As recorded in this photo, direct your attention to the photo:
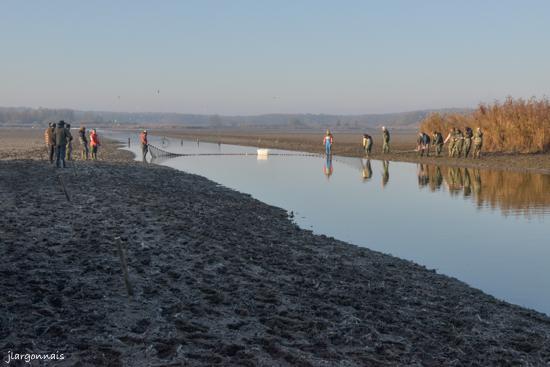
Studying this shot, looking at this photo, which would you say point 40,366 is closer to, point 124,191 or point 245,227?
point 245,227

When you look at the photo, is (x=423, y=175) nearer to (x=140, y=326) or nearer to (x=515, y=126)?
(x=515, y=126)

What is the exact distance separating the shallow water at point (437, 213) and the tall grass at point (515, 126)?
870 centimetres

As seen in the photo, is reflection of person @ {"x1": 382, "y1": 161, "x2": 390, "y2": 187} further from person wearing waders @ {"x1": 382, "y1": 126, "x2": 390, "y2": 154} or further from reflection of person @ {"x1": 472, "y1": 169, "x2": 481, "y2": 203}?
person wearing waders @ {"x1": 382, "y1": 126, "x2": 390, "y2": 154}

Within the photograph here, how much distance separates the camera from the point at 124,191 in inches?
765

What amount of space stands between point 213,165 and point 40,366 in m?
33.6

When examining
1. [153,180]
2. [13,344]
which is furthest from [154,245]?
[153,180]

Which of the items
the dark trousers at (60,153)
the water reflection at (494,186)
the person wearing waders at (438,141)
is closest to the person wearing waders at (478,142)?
the person wearing waders at (438,141)

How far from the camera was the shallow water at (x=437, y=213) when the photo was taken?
12.0 metres

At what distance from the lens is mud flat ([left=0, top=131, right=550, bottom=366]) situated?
6.49m

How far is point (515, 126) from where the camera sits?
40.5 m

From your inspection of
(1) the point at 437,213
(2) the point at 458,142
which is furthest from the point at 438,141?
(1) the point at 437,213

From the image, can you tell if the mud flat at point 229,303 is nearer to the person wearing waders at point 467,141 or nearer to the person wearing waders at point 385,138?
the person wearing waders at point 467,141

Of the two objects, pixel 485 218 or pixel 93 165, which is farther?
pixel 93 165

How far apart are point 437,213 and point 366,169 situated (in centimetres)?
1607
